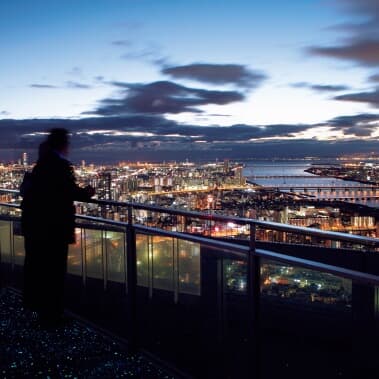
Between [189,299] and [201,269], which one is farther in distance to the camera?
[189,299]

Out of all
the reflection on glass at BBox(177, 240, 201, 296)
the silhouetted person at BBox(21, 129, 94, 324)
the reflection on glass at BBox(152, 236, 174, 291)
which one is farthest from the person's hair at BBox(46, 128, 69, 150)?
the reflection on glass at BBox(177, 240, 201, 296)

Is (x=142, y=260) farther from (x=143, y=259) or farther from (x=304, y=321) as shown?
(x=304, y=321)

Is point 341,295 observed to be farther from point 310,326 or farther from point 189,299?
point 189,299

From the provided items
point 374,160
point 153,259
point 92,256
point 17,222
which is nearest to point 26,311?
point 92,256

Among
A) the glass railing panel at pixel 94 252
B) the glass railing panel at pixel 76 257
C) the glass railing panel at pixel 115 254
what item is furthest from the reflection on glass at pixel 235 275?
the glass railing panel at pixel 76 257

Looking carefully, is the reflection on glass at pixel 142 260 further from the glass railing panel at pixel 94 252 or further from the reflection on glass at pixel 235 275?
the reflection on glass at pixel 235 275

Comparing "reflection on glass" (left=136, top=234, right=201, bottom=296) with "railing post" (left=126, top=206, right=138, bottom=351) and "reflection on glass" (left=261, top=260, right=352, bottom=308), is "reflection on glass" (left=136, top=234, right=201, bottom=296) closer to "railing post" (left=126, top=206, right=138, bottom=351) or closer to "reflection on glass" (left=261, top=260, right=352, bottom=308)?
"railing post" (left=126, top=206, right=138, bottom=351)

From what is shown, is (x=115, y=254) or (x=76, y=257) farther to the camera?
(x=76, y=257)

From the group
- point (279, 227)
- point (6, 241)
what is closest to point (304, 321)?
point (279, 227)
